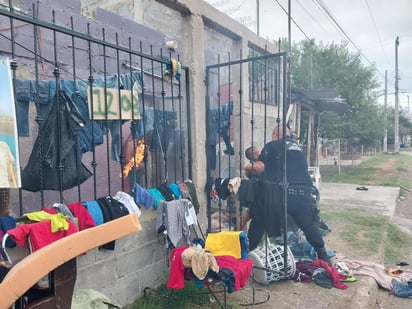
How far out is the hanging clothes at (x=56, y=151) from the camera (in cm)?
259

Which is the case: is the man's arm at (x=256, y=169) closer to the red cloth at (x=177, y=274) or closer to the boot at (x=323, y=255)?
the boot at (x=323, y=255)

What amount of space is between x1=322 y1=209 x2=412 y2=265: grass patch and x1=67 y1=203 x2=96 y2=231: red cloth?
4.41 metres

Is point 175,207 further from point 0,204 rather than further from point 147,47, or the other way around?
point 147,47

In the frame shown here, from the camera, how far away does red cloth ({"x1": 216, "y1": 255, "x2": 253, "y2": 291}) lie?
3.00 meters

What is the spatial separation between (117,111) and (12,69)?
0.94m

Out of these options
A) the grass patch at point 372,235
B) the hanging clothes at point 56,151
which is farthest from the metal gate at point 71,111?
the grass patch at point 372,235

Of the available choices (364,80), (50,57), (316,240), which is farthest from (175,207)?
(364,80)

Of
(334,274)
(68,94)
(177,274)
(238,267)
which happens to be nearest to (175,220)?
(177,274)

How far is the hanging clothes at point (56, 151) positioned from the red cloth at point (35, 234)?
394 mm

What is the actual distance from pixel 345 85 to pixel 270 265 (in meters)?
15.3

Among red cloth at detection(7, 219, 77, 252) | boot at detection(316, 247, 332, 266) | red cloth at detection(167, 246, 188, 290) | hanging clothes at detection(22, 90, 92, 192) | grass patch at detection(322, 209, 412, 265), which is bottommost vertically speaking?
grass patch at detection(322, 209, 412, 265)

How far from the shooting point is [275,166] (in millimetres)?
4426

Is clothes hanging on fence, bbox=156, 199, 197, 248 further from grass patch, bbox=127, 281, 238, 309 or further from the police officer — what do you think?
the police officer

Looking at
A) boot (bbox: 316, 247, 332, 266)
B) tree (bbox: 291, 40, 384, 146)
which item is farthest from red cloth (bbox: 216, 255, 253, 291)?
tree (bbox: 291, 40, 384, 146)
